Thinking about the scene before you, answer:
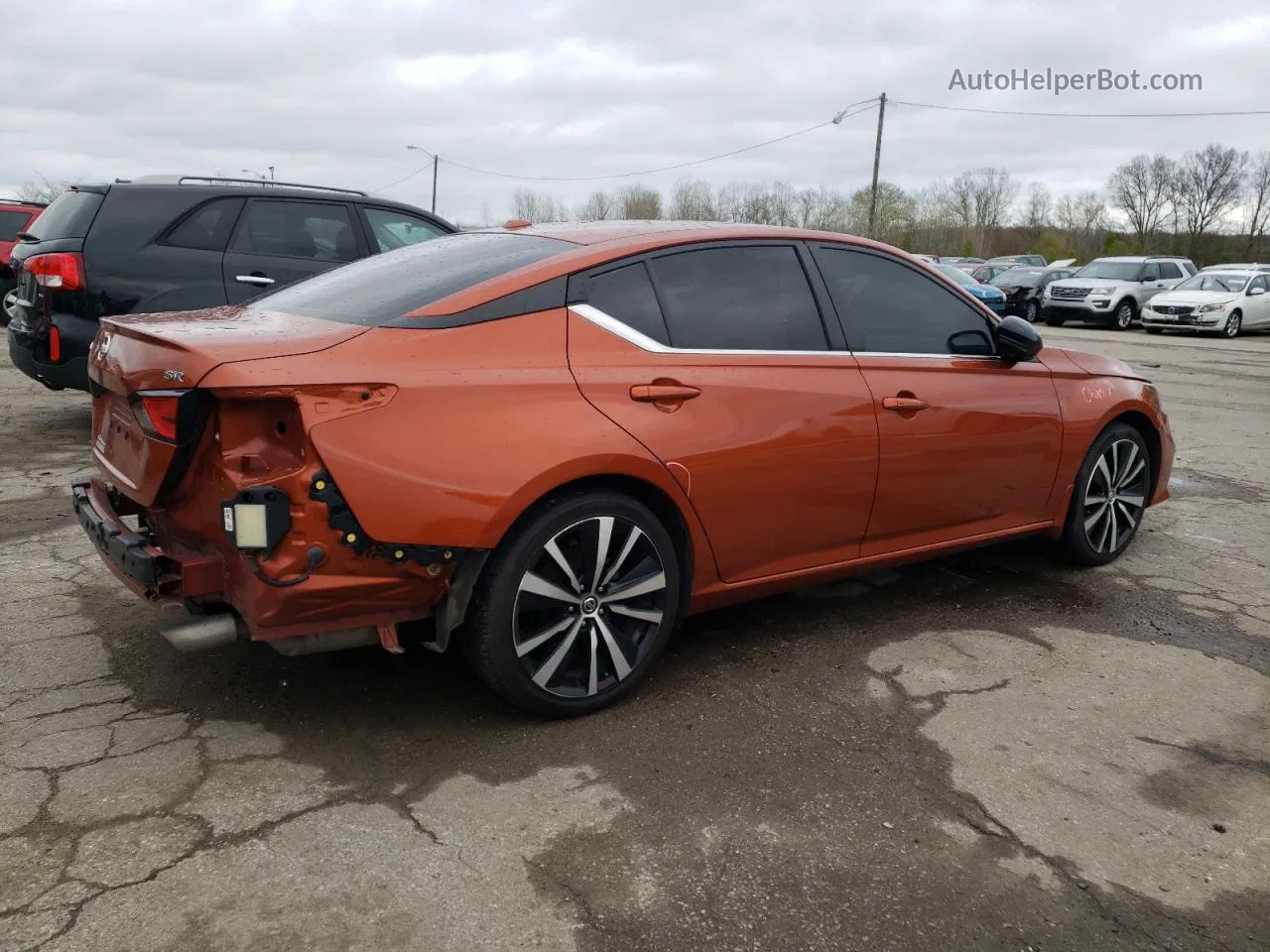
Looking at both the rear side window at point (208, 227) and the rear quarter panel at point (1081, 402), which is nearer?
the rear quarter panel at point (1081, 402)

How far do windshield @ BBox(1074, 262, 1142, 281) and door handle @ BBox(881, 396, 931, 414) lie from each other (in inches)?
946

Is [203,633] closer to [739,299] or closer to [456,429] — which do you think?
[456,429]

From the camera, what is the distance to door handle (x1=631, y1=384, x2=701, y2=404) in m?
3.34

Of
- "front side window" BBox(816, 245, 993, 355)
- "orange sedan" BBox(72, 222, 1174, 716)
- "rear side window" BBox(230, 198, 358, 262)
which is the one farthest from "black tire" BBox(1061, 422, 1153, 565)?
"rear side window" BBox(230, 198, 358, 262)

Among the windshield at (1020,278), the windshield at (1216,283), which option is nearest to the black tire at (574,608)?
the windshield at (1216,283)

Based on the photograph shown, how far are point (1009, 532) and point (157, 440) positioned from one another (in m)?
3.35

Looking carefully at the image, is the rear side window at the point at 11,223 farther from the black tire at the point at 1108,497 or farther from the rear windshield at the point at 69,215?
the black tire at the point at 1108,497

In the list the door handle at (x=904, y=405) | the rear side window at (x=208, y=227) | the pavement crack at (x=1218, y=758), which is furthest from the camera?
the rear side window at (x=208, y=227)

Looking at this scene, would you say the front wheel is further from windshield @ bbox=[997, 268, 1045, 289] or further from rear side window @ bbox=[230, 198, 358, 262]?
rear side window @ bbox=[230, 198, 358, 262]

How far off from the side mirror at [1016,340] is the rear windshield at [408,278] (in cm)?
193

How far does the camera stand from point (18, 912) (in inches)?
92.5

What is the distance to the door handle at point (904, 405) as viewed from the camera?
3973 millimetres

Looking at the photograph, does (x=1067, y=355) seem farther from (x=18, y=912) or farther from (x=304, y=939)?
(x=18, y=912)

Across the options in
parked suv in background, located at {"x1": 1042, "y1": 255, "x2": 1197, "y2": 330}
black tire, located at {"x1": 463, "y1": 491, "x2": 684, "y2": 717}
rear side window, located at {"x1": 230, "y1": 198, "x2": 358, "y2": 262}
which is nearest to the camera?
black tire, located at {"x1": 463, "y1": 491, "x2": 684, "y2": 717}
